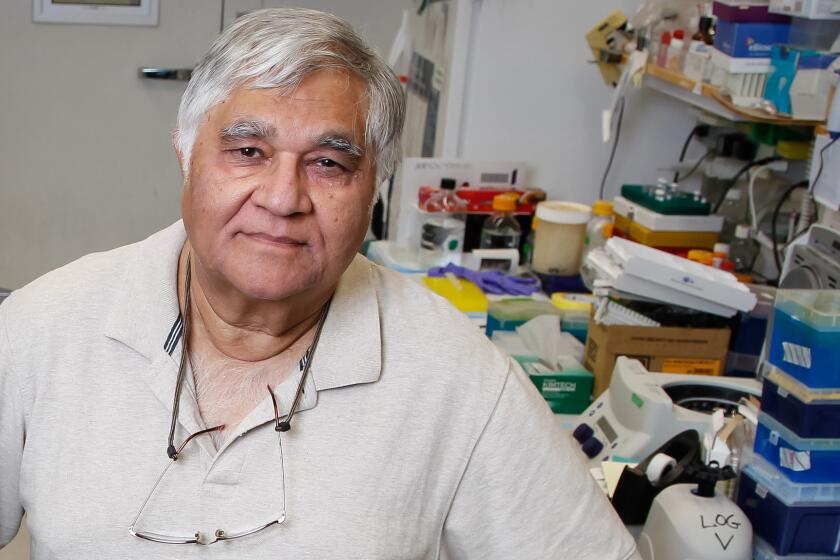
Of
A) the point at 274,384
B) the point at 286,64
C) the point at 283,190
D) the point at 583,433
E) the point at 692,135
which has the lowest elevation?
the point at 583,433

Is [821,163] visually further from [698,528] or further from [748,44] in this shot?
[698,528]

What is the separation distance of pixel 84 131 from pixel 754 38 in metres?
2.80

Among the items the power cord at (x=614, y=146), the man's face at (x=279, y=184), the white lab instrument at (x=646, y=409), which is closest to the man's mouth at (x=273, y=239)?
the man's face at (x=279, y=184)

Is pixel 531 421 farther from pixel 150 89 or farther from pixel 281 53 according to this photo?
pixel 150 89

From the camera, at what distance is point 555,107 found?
340 cm

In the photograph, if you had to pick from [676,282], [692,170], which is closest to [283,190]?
[676,282]

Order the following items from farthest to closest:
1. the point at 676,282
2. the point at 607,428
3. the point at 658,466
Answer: the point at 676,282, the point at 607,428, the point at 658,466

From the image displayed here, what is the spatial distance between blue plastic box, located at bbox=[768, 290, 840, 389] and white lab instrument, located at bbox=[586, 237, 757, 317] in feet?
2.13

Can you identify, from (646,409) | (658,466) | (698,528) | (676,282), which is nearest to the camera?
(698,528)

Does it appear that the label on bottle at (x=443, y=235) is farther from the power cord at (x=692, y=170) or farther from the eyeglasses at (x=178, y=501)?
the eyeglasses at (x=178, y=501)

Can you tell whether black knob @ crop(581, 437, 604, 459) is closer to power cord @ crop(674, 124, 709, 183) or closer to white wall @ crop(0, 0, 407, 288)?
power cord @ crop(674, 124, 709, 183)

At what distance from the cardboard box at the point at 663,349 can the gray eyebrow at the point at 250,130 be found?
1.32 m

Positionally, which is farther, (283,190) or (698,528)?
(698,528)

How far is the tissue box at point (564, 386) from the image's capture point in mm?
2361
